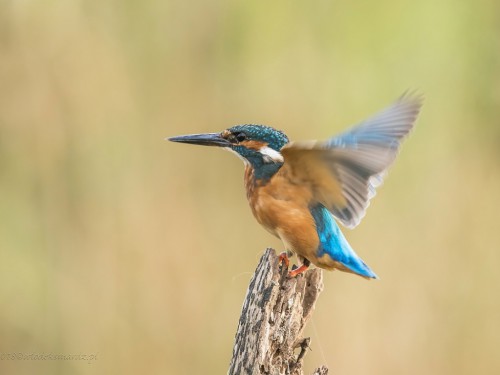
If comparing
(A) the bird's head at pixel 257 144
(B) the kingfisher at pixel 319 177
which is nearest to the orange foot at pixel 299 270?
(B) the kingfisher at pixel 319 177

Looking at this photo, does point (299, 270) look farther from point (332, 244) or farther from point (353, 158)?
point (353, 158)

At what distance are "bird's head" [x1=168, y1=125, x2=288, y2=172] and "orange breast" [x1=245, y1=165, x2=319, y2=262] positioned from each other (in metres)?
0.08

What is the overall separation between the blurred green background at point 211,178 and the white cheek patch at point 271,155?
0.93 m

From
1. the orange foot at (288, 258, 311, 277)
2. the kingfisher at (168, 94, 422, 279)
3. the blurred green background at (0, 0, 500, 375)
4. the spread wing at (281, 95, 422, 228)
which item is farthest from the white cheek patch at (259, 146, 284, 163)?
the blurred green background at (0, 0, 500, 375)

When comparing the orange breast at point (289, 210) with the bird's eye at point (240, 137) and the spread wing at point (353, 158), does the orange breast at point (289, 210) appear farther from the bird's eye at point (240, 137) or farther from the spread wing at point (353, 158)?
the bird's eye at point (240, 137)

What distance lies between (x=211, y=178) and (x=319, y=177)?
47.0 inches

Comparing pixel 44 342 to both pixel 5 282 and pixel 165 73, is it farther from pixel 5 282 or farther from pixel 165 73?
pixel 165 73

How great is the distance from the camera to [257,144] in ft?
10.5

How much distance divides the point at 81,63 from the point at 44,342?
1.22 m

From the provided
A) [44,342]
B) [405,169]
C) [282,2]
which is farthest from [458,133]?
[44,342]

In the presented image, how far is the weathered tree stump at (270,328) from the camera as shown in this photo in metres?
2.73

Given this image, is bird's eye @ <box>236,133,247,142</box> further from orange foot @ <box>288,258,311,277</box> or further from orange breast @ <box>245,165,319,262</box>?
orange foot @ <box>288,258,311,277</box>

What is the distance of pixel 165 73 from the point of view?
4.14 m

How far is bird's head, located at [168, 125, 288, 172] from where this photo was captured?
125 inches
